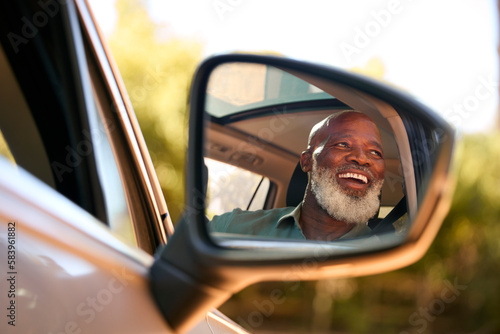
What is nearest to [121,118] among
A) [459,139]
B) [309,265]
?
[309,265]

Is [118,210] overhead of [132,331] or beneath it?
beneath

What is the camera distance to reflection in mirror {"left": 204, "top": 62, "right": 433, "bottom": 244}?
1.25 meters

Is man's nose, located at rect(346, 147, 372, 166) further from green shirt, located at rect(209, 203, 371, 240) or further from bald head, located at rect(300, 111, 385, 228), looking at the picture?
green shirt, located at rect(209, 203, 371, 240)

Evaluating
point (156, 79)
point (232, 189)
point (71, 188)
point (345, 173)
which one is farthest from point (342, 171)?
point (156, 79)

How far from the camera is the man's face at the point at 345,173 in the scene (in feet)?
4.14

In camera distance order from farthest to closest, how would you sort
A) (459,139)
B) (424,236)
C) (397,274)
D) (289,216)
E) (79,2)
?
(397,274) → (79,2) → (289,216) → (459,139) → (424,236)

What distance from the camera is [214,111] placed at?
4.30 feet

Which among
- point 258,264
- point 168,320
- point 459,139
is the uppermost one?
point 459,139

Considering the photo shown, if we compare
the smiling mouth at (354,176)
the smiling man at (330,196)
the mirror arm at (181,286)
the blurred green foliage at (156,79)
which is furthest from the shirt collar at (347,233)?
the blurred green foliage at (156,79)

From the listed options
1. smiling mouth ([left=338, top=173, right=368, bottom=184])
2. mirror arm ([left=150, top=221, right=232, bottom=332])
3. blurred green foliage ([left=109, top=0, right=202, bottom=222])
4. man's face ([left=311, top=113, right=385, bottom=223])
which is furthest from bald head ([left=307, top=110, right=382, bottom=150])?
blurred green foliage ([left=109, top=0, right=202, bottom=222])

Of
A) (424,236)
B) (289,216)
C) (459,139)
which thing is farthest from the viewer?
(289,216)

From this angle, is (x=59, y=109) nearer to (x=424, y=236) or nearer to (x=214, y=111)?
(x=214, y=111)

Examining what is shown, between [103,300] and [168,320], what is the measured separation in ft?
0.50

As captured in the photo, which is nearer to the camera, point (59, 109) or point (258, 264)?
point (258, 264)
